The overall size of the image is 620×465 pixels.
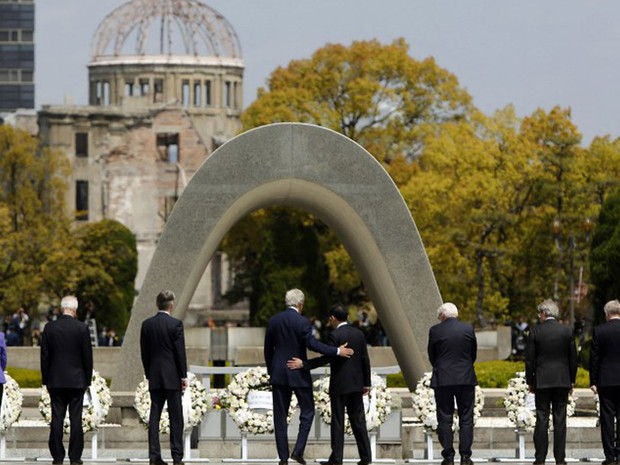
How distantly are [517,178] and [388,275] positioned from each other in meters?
28.8

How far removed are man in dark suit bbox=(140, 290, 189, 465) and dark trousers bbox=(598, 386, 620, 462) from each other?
4.53 m

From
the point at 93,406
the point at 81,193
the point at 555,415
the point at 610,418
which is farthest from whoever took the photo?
the point at 81,193

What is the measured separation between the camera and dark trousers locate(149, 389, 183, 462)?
21688 mm

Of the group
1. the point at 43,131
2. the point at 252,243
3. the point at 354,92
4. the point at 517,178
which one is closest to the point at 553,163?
the point at 517,178

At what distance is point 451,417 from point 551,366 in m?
1.20

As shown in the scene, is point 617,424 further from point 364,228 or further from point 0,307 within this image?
point 0,307

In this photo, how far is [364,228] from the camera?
99.2 feet

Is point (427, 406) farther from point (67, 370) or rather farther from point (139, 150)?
point (139, 150)

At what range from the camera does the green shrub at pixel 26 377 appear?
41.0 m

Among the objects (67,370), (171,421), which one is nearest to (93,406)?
(67,370)

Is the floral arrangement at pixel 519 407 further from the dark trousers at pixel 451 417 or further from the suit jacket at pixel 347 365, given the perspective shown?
the suit jacket at pixel 347 365

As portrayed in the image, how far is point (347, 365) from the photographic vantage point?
72.0ft

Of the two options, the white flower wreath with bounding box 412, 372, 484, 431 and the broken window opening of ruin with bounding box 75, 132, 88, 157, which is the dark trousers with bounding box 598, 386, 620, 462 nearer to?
the white flower wreath with bounding box 412, 372, 484, 431

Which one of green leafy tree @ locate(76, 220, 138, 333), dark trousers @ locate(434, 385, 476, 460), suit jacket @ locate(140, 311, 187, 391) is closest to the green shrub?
suit jacket @ locate(140, 311, 187, 391)
